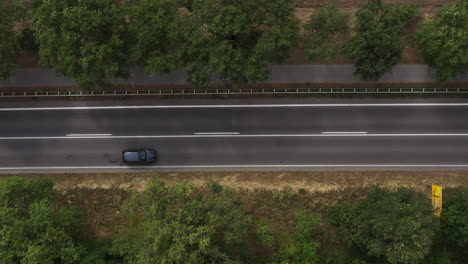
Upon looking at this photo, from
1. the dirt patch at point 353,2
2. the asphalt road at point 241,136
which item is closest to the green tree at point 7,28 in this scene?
the asphalt road at point 241,136

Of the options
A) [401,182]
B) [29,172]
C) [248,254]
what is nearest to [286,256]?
[248,254]

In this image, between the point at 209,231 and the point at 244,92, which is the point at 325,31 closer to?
the point at 244,92

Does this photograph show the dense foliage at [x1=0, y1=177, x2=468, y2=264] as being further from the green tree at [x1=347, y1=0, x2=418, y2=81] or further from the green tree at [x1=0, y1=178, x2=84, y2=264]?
the green tree at [x1=347, y1=0, x2=418, y2=81]

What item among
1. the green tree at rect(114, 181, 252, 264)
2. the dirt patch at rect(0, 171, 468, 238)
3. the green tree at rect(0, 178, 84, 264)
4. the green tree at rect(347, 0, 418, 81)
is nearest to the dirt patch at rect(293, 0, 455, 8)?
the green tree at rect(347, 0, 418, 81)

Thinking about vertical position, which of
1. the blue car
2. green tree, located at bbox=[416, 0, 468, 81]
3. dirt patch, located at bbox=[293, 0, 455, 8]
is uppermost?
dirt patch, located at bbox=[293, 0, 455, 8]

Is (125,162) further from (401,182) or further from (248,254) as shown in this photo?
(401,182)

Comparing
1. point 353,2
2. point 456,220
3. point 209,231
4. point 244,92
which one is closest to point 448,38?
point 353,2
